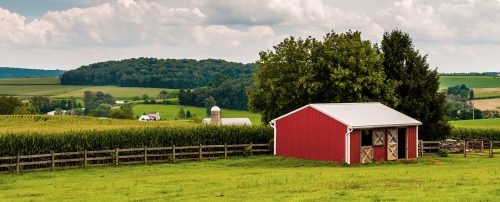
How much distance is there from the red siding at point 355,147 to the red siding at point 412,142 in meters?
5.10

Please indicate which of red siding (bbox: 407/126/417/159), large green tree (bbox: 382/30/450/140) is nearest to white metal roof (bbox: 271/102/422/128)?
red siding (bbox: 407/126/417/159)

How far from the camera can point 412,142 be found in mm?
42406

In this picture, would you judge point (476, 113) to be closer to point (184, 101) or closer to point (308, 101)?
point (184, 101)

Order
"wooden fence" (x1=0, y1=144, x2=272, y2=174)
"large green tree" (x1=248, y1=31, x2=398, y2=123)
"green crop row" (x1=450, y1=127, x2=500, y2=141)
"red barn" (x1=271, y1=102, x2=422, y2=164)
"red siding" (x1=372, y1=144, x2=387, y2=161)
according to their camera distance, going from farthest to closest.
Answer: "green crop row" (x1=450, y1=127, x2=500, y2=141)
"large green tree" (x1=248, y1=31, x2=398, y2=123)
"red siding" (x1=372, y1=144, x2=387, y2=161)
"red barn" (x1=271, y1=102, x2=422, y2=164)
"wooden fence" (x1=0, y1=144, x2=272, y2=174)

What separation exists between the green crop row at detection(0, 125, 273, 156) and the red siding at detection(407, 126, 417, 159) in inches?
435

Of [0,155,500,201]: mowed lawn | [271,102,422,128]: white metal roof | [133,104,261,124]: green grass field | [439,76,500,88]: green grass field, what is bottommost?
[0,155,500,201]: mowed lawn

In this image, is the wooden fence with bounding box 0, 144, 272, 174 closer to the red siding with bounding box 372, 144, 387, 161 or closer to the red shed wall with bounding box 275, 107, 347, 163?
the red shed wall with bounding box 275, 107, 347, 163

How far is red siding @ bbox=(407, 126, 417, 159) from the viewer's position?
138 feet

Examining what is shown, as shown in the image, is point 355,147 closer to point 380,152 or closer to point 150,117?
point 380,152

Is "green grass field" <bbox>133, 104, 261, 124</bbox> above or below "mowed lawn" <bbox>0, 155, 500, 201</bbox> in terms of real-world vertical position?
above

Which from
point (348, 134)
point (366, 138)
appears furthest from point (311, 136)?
point (366, 138)

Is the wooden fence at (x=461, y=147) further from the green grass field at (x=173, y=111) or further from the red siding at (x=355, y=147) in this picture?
the green grass field at (x=173, y=111)

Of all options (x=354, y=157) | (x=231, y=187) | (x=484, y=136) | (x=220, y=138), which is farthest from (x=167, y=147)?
(x=484, y=136)

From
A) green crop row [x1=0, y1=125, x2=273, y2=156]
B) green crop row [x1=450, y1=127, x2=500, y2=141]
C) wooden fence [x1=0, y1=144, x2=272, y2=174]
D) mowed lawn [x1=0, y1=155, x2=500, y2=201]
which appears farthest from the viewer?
green crop row [x1=450, y1=127, x2=500, y2=141]
